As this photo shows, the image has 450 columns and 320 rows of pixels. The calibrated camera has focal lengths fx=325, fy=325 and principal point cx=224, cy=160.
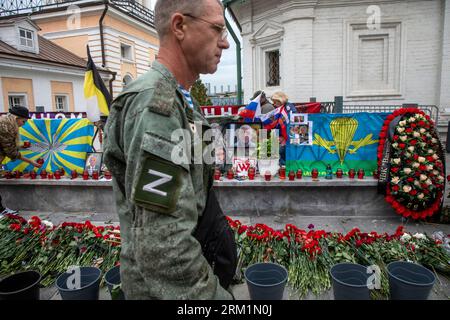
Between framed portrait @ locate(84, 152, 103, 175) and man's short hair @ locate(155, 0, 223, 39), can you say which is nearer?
man's short hair @ locate(155, 0, 223, 39)

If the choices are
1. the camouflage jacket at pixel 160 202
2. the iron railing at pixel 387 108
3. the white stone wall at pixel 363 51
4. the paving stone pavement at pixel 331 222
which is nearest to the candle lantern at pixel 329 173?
the paving stone pavement at pixel 331 222

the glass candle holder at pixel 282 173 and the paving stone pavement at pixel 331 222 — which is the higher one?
the glass candle holder at pixel 282 173

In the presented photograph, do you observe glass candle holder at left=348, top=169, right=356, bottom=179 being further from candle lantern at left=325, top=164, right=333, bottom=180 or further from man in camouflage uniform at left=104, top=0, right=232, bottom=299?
man in camouflage uniform at left=104, top=0, right=232, bottom=299

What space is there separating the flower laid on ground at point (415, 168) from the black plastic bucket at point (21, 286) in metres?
5.23

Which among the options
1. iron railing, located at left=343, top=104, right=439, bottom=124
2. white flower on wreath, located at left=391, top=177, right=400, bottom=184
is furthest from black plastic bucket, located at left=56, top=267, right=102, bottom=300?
iron railing, located at left=343, top=104, right=439, bottom=124

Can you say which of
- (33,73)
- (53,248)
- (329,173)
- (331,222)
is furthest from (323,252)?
A: (33,73)

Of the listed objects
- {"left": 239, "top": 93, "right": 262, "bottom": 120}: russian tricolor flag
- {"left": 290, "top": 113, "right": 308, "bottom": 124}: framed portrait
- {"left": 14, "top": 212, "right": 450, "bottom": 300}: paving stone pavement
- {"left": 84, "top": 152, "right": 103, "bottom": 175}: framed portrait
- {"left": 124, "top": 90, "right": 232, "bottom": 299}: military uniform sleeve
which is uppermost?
{"left": 239, "top": 93, "right": 262, "bottom": 120}: russian tricolor flag

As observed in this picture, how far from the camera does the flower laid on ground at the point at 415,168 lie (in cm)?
529

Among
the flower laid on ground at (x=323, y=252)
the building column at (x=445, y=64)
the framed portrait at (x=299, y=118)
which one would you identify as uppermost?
the building column at (x=445, y=64)

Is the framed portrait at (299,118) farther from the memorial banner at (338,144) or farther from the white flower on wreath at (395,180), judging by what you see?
the white flower on wreath at (395,180)

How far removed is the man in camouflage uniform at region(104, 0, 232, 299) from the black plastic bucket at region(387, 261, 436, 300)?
2.36 meters

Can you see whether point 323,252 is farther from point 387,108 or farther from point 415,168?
point 387,108

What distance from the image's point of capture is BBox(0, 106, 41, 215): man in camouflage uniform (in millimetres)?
6367

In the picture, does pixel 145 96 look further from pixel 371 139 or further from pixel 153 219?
pixel 371 139
